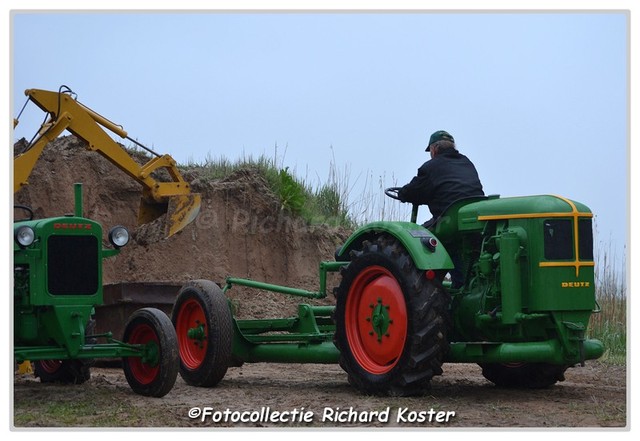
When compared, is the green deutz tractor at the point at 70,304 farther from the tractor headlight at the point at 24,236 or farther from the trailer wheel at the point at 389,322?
the trailer wheel at the point at 389,322

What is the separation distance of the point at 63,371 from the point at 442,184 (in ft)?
12.2

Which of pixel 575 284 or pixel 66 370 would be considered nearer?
pixel 575 284

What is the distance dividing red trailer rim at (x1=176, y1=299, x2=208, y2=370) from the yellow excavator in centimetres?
313

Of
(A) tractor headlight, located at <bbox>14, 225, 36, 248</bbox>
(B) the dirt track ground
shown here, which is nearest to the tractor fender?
(B) the dirt track ground

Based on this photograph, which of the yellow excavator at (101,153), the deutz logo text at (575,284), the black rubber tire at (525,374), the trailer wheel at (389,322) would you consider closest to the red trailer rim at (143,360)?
the trailer wheel at (389,322)

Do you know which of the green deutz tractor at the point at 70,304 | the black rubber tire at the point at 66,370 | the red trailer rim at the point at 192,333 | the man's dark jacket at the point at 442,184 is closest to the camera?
the green deutz tractor at the point at 70,304

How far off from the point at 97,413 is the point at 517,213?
131 inches

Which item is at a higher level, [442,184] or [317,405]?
[442,184]

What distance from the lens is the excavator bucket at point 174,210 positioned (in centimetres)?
1362

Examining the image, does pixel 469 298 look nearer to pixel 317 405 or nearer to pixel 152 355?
pixel 317 405

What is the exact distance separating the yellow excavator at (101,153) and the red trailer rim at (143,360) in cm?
381

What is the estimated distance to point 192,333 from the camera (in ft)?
30.5

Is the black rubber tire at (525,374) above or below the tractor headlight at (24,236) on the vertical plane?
below

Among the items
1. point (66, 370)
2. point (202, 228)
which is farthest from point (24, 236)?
point (202, 228)
